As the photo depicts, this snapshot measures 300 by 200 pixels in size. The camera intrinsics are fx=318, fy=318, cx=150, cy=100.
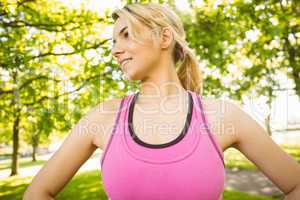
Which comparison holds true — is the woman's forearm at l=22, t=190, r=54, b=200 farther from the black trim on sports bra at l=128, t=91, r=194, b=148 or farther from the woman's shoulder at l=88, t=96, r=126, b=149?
the black trim on sports bra at l=128, t=91, r=194, b=148

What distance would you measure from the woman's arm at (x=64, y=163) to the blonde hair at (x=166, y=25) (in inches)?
22.5

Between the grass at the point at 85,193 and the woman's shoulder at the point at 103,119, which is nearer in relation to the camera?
the woman's shoulder at the point at 103,119

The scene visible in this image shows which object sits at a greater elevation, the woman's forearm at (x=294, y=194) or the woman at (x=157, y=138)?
the woman at (x=157, y=138)

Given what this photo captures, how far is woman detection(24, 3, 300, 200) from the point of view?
1469 mm

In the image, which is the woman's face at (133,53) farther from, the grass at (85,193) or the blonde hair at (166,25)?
the grass at (85,193)

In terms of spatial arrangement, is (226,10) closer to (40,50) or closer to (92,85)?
(92,85)

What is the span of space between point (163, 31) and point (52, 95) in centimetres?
629

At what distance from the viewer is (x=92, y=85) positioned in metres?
6.96

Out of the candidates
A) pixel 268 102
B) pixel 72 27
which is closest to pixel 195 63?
pixel 72 27

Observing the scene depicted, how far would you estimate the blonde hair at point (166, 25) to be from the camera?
1.79m

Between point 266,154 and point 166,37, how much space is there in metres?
0.86

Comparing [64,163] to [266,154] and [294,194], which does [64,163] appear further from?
[294,194]

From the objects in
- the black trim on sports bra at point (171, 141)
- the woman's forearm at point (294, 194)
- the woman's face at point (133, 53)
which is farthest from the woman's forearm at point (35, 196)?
the woman's forearm at point (294, 194)

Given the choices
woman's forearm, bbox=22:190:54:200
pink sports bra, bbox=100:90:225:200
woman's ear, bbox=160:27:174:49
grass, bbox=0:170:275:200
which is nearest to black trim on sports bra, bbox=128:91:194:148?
pink sports bra, bbox=100:90:225:200
